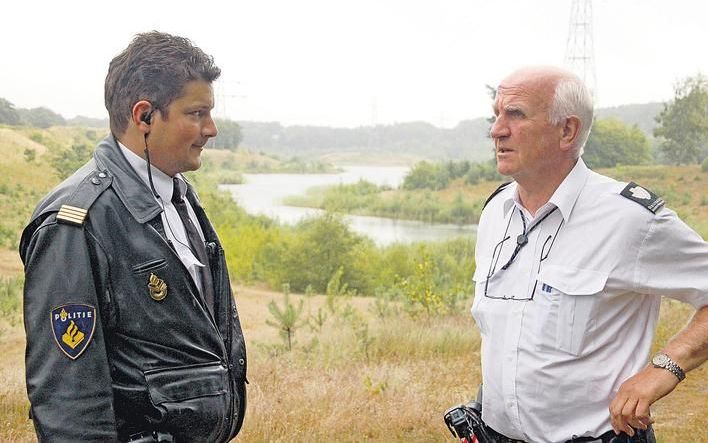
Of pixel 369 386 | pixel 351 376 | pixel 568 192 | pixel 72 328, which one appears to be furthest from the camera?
pixel 351 376

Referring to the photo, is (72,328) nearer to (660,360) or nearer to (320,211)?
(660,360)

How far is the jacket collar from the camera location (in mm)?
1922

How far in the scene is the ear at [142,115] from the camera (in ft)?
6.47

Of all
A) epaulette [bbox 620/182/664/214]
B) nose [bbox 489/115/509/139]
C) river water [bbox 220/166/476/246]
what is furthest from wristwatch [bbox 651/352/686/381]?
river water [bbox 220/166/476/246]

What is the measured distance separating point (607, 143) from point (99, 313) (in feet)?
93.2

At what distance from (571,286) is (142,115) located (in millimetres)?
1260

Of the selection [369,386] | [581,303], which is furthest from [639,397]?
[369,386]

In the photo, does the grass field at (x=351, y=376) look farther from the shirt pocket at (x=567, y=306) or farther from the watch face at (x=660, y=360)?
the watch face at (x=660, y=360)

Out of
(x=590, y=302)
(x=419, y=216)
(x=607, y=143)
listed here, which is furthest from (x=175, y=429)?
(x=419, y=216)

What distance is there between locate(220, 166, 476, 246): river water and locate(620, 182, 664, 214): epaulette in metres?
15.5

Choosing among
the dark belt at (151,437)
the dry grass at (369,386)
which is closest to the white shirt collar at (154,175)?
the dark belt at (151,437)

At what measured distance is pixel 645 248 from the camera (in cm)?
212

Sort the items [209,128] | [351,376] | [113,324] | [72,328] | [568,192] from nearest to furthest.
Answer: [72,328] → [113,324] → [209,128] → [568,192] → [351,376]

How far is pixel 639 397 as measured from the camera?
6.61ft
